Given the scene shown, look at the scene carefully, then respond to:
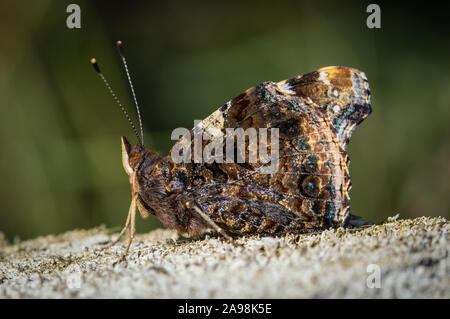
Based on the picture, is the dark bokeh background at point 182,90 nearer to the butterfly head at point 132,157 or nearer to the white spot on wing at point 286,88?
the butterfly head at point 132,157

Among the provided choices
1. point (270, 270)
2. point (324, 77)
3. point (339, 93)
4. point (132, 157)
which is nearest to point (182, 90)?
point (132, 157)

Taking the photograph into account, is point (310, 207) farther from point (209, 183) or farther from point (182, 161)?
point (182, 161)

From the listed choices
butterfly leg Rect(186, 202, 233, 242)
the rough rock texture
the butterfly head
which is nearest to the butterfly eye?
the rough rock texture

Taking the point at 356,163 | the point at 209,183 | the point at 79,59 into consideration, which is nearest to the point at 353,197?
the point at 356,163

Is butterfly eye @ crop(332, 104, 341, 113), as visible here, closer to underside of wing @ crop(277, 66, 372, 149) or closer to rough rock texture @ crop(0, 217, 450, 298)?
underside of wing @ crop(277, 66, 372, 149)

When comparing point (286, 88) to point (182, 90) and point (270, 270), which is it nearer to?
point (270, 270)

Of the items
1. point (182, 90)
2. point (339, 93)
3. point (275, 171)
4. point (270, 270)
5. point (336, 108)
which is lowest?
point (270, 270)
